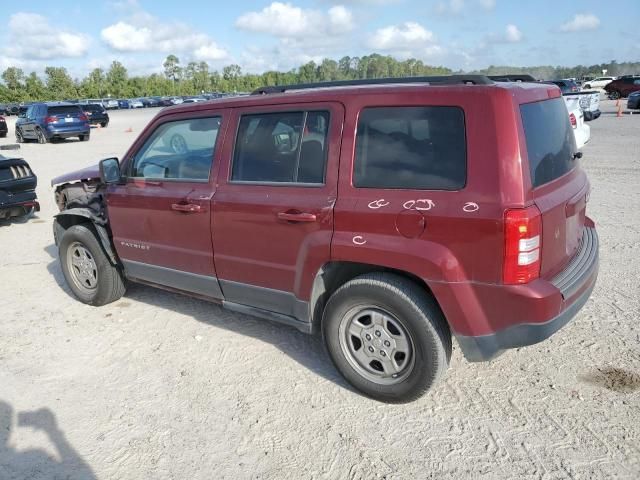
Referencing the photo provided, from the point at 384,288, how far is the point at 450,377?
936 mm

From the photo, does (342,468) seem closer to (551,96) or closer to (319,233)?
(319,233)

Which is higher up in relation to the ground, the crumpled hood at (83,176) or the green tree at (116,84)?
the green tree at (116,84)

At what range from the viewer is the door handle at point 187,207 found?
3.90m

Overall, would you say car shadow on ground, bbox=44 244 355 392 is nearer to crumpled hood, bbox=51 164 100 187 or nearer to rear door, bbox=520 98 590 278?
crumpled hood, bbox=51 164 100 187

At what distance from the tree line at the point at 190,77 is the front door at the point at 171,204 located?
206 ft

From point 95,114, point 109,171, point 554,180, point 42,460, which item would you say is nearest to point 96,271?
point 109,171

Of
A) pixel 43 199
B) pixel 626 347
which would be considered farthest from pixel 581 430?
pixel 43 199

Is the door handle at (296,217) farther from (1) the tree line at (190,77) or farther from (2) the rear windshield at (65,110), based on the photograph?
(1) the tree line at (190,77)

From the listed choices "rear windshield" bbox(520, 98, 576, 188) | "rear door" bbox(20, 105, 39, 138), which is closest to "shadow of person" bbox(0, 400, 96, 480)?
"rear windshield" bbox(520, 98, 576, 188)

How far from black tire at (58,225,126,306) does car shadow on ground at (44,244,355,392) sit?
0.21m

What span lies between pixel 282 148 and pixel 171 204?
3.61ft

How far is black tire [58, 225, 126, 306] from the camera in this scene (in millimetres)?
4914

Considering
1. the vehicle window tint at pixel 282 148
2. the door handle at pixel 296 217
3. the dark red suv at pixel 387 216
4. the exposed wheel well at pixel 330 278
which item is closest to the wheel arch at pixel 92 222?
the dark red suv at pixel 387 216

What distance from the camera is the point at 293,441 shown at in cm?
300
